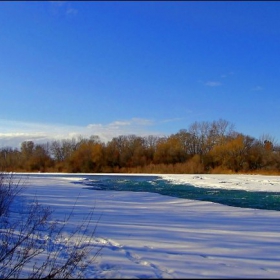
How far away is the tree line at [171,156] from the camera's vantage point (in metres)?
54.4

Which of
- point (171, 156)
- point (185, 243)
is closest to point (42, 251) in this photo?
point (185, 243)

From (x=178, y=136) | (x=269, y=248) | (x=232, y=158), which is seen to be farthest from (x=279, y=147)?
(x=269, y=248)

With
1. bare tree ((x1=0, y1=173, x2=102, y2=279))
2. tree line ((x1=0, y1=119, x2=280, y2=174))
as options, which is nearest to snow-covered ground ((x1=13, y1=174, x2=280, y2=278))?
bare tree ((x1=0, y1=173, x2=102, y2=279))

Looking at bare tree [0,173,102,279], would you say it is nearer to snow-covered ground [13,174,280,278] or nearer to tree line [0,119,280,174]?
snow-covered ground [13,174,280,278]

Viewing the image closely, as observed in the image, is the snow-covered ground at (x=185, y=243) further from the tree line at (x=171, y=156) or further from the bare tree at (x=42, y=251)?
the tree line at (x=171, y=156)

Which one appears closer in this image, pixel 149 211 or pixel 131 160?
pixel 149 211

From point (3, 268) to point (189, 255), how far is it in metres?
3.04

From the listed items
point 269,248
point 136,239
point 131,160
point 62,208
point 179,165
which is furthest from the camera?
point 131,160

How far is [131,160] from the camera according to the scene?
199 feet

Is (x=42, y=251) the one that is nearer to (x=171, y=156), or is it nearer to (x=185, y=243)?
(x=185, y=243)

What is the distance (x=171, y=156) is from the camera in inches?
2283

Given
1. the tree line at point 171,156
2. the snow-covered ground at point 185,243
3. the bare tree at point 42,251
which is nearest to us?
the bare tree at point 42,251

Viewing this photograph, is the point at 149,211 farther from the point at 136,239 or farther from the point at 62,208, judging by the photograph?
the point at 136,239

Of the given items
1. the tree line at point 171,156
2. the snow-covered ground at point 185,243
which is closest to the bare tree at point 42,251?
the snow-covered ground at point 185,243
